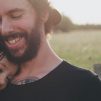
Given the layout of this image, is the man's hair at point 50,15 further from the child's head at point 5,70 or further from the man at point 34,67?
the child's head at point 5,70

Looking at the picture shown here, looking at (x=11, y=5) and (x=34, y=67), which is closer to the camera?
(x=11, y=5)

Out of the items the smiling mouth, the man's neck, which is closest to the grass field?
the man's neck

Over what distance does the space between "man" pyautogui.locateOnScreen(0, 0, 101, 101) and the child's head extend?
0.13 feet

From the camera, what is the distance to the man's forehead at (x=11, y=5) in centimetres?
368

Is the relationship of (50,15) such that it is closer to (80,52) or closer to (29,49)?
(29,49)

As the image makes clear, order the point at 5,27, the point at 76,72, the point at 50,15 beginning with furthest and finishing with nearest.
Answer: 1. the point at 50,15
2. the point at 76,72
3. the point at 5,27

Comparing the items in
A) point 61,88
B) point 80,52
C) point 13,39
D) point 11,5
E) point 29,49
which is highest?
point 11,5

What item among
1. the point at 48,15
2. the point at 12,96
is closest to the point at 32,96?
the point at 12,96

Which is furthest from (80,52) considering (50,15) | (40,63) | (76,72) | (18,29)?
(18,29)

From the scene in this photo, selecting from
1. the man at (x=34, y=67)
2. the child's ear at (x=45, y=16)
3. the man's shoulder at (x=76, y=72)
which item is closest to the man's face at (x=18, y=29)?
the man at (x=34, y=67)

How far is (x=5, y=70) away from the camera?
Result: 3.79m

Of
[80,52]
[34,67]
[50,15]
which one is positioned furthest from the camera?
[80,52]

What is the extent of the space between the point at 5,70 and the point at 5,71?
0.01m

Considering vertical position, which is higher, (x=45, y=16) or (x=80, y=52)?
(x=45, y=16)
